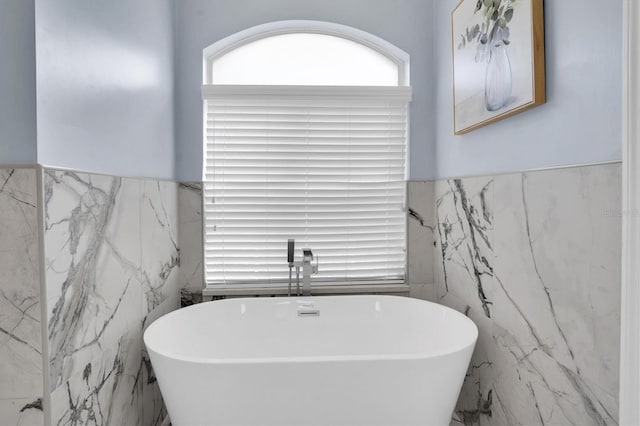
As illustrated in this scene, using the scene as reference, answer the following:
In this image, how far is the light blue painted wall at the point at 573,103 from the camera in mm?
1019

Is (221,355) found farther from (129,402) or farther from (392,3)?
(392,3)

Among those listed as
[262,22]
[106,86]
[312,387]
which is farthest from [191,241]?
[262,22]

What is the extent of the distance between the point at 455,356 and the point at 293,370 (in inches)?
23.0

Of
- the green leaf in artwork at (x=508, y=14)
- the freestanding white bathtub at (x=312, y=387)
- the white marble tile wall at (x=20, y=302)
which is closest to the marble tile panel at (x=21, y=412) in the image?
the white marble tile wall at (x=20, y=302)

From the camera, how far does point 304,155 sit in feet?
7.27

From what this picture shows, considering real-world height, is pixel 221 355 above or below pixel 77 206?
below

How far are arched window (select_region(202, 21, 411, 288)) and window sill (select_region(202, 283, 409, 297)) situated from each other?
0.04 metres

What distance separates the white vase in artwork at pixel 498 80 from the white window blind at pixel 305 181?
0.69 m

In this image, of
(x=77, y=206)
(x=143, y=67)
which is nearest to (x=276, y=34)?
(x=143, y=67)


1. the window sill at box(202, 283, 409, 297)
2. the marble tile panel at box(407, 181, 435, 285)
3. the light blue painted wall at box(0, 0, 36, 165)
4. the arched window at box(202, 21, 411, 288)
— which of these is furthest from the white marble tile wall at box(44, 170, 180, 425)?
the marble tile panel at box(407, 181, 435, 285)

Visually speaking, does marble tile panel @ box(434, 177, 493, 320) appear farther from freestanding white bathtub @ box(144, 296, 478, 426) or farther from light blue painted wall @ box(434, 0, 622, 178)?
freestanding white bathtub @ box(144, 296, 478, 426)

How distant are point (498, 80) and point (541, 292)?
871 mm

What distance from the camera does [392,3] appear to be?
7.29 ft

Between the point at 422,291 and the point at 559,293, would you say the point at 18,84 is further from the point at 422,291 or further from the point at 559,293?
the point at 422,291
